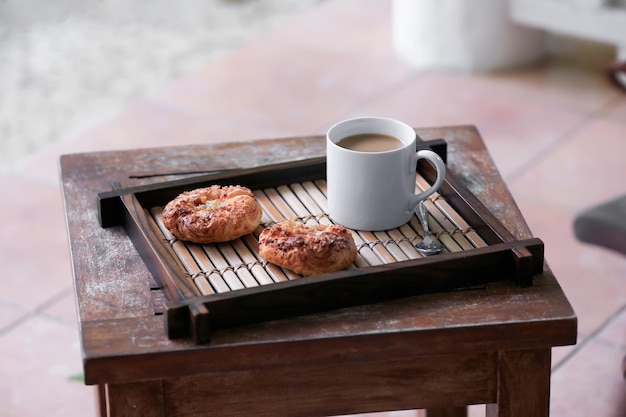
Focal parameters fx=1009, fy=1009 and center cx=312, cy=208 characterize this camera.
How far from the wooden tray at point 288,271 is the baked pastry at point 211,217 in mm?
19

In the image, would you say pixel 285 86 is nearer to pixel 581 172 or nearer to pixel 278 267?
pixel 581 172

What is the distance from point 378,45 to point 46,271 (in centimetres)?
Result: 168

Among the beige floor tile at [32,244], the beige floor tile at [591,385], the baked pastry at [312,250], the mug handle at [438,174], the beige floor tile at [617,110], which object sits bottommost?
the beige floor tile at [591,385]

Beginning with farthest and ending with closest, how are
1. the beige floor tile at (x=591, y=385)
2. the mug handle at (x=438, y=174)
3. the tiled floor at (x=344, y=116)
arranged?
the tiled floor at (x=344, y=116)
the beige floor tile at (x=591, y=385)
the mug handle at (x=438, y=174)

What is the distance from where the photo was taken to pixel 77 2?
4160mm

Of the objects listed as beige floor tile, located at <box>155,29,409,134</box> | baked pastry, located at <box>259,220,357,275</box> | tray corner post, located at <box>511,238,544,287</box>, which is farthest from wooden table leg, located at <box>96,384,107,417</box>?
beige floor tile, located at <box>155,29,409,134</box>

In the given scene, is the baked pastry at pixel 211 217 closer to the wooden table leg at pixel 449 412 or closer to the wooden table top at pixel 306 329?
the wooden table top at pixel 306 329

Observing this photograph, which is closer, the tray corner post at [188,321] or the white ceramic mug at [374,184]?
the tray corner post at [188,321]

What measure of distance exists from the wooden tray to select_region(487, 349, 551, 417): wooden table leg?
0.31 feet

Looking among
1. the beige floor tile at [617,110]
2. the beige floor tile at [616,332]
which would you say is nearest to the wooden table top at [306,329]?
the beige floor tile at [616,332]

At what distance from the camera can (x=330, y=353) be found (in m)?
1.14

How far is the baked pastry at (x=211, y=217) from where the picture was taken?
128 cm

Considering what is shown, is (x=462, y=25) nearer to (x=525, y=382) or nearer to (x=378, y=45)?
(x=378, y=45)

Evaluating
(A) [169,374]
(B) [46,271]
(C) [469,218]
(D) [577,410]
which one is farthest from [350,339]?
(B) [46,271]
